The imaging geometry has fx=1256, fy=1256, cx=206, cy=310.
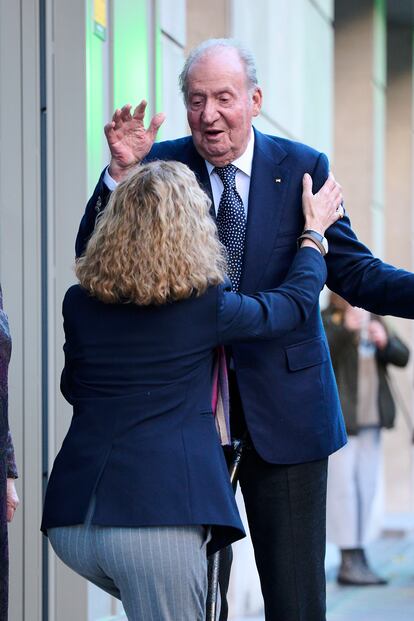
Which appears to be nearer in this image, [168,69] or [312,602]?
[312,602]

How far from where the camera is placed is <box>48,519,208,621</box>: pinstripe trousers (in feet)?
9.23

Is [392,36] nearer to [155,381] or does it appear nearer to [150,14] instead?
[150,14]

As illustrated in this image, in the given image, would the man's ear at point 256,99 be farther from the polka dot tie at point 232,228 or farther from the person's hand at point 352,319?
the person's hand at point 352,319

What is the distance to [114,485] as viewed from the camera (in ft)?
9.32

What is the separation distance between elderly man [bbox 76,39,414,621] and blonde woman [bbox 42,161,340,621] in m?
0.34

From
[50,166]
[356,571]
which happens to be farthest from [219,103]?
[356,571]

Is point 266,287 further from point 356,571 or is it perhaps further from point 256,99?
point 356,571

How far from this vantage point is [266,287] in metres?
3.32

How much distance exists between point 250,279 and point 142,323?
0.51m

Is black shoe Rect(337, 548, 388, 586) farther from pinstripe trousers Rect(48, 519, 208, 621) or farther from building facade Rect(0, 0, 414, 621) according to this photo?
pinstripe trousers Rect(48, 519, 208, 621)

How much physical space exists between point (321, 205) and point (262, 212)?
0.16 meters

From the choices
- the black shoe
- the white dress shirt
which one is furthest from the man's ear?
the black shoe

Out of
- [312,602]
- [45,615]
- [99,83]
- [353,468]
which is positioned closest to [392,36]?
[353,468]

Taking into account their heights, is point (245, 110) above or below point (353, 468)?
above
